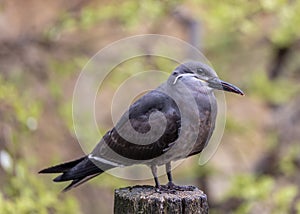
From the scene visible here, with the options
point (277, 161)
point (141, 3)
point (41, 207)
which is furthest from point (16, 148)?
point (277, 161)

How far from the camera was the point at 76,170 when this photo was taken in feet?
8.63

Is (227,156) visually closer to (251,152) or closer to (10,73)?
(251,152)

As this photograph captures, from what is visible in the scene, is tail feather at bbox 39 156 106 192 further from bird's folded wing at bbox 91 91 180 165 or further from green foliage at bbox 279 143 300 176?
green foliage at bbox 279 143 300 176

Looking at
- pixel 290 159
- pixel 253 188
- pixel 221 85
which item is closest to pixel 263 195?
pixel 253 188

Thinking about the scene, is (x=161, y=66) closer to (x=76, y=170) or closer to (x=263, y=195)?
(x=263, y=195)

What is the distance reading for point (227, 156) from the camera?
815cm

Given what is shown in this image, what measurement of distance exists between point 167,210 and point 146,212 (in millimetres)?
73

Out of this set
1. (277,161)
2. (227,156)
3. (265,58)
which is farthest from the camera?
(227,156)

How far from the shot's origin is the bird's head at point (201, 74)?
250 centimetres

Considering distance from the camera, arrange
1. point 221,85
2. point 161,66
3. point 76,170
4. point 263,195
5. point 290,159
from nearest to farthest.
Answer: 1. point 221,85
2. point 76,170
3. point 263,195
4. point 161,66
5. point 290,159

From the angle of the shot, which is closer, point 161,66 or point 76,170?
point 76,170

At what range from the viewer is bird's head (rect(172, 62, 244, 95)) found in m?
2.50

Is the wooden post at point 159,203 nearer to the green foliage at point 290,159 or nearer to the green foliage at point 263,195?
the green foliage at point 263,195

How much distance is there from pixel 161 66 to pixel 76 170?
2.31 m
